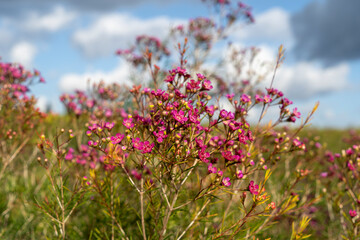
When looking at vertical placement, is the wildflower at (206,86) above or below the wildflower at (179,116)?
above

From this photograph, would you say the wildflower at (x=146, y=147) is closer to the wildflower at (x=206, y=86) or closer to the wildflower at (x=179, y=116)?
the wildflower at (x=179, y=116)

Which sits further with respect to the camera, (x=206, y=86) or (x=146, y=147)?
(x=206, y=86)

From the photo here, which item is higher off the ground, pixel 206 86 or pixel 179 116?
pixel 206 86

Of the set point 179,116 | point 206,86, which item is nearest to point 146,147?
point 179,116

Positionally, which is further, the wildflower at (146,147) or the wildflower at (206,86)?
the wildflower at (206,86)

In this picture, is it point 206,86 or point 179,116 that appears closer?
point 179,116

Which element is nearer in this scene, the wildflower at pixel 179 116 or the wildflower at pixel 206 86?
the wildflower at pixel 179 116

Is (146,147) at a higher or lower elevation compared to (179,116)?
lower

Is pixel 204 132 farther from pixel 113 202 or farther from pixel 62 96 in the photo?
pixel 62 96

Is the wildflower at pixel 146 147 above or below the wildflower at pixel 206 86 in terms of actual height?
below

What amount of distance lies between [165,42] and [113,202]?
4752 mm

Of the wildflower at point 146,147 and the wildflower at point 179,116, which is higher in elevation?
the wildflower at point 179,116

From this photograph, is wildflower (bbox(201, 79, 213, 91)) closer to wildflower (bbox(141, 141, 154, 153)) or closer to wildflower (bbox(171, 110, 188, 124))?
wildflower (bbox(171, 110, 188, 124))

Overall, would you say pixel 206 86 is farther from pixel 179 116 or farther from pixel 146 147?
pixel 146 147
